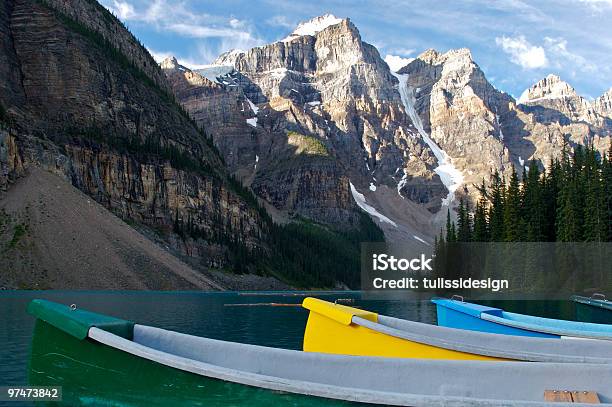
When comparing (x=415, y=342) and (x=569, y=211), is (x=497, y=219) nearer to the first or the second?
(x=569, y=211)

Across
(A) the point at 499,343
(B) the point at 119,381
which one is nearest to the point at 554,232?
(A) the point at 499,343

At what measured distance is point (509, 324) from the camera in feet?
64.1

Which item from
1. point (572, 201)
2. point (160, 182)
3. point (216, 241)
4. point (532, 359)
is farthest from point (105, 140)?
point (532, 359)

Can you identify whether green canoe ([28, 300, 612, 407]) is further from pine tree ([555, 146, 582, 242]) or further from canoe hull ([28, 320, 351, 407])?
pine tree ([555, 146, 582, 242])

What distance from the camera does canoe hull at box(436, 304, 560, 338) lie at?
63.0ft

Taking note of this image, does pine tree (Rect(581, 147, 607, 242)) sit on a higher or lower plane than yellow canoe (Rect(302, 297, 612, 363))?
higher

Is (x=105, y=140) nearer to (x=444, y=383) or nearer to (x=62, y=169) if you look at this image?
(x=62, y=169)

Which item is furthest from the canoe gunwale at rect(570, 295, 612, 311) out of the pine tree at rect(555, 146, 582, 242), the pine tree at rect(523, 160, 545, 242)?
the pine tree at rect(523, 160, 545, 242)

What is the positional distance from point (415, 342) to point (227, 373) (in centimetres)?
648

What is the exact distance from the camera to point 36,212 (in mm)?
119000

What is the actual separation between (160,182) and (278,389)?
614ft

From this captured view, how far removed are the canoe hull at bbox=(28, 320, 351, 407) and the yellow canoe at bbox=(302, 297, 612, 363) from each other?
19.4 feet

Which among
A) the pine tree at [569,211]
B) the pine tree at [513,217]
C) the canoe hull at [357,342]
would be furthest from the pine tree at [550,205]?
the canoe hull at [357,342]

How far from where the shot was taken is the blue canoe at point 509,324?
18.5 m
